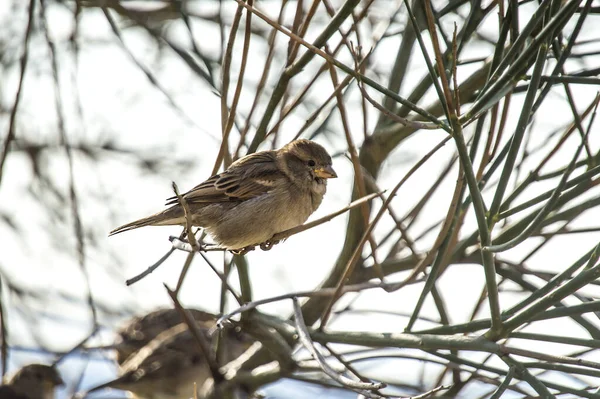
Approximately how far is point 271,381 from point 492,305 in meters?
1.95

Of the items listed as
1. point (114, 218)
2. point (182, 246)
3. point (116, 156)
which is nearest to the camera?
point (182, 246)

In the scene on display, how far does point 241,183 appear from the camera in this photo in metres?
4.67

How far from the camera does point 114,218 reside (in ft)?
20.8

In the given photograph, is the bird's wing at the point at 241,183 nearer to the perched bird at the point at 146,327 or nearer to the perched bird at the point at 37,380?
the perched bird at the point at 146,327

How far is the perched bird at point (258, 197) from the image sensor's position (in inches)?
170

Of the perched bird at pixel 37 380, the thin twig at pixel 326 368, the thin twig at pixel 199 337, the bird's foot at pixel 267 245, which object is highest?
the perched bird at pixel 37 380

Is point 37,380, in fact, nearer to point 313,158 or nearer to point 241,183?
point 241,183

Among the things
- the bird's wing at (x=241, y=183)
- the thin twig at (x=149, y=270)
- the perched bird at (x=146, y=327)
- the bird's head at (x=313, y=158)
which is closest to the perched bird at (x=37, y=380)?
the perched bird at (x=146, y=327)

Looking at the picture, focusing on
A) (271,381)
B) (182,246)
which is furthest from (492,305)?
(271,381)

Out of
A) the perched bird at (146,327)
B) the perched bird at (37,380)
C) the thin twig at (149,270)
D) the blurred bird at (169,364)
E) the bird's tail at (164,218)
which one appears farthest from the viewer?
the perched bird at (37,380)

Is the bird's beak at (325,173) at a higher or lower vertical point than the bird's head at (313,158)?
lower

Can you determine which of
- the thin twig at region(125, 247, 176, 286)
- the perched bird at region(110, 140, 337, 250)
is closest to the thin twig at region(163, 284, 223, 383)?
the thin twig at region(125, 247, 176, 286)

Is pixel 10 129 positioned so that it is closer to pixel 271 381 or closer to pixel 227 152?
pixel 227 152

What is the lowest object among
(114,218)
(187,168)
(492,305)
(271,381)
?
(492,305)
